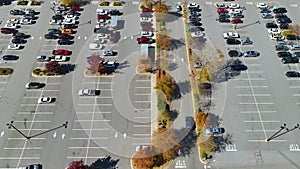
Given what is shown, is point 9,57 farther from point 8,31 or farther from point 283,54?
point 283,54

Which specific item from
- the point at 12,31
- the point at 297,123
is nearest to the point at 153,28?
the point at 12,31

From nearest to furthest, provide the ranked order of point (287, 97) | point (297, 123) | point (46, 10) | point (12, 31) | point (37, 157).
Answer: point (37, 157)
point (297, 123)
point (287, 97)
point (12, 31)
point (46, 10)

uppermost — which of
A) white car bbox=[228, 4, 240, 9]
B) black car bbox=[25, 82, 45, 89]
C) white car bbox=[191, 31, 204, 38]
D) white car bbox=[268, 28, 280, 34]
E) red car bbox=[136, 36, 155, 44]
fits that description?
white car bbox=[228, 4, 240, 9]

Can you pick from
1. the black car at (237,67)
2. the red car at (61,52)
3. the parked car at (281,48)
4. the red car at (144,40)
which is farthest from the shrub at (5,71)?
the parked car at (281,48)

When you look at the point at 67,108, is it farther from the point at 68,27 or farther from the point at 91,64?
the point at 68,27

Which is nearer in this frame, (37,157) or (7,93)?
(37,157)

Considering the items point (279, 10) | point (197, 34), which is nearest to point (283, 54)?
point (279, 10)

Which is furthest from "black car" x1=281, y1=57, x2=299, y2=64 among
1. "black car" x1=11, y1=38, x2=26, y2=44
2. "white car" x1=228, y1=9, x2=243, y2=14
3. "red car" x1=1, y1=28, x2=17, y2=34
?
"red car" x1=1, y1=28, x2=17, y2=34

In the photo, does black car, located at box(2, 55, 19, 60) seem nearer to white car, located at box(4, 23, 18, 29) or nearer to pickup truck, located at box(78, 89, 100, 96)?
white car, located at box(4, 23, 18, 29)
